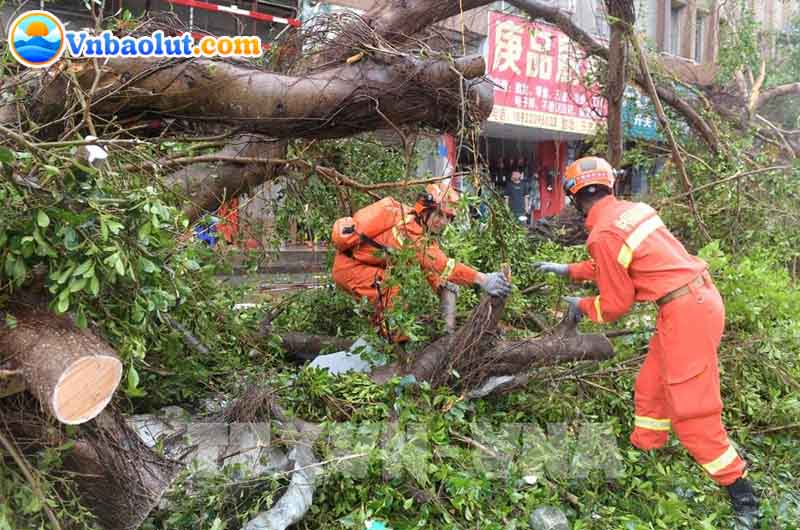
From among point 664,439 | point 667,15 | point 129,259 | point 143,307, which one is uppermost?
point 667,15

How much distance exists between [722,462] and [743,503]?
0.70 feet

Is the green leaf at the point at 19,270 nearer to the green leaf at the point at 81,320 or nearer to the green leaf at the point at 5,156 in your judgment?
the green leaf at the point at 81,320

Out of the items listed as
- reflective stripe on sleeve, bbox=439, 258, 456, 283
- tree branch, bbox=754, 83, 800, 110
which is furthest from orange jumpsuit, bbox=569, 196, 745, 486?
tree branch, bbox=754, 83, 800, 110

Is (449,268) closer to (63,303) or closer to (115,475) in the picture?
(115,475)

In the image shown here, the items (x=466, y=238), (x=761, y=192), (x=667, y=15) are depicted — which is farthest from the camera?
(x=667, y=15)

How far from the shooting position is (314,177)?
4.88 metres

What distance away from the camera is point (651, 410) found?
331 centimetres

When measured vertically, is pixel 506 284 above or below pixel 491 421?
above

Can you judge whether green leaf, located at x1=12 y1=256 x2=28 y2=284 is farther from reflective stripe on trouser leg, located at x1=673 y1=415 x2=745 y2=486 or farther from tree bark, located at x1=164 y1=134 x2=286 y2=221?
reflective stripe on trouser leg, located at x1=673 y1=415 x2=745 y2=486

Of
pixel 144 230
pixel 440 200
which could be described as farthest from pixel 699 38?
pixel 144 230

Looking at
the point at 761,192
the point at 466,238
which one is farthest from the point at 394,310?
the point at 761,192

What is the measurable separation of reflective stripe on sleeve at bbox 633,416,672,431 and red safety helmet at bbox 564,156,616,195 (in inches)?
46.3

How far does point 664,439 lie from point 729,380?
2.60 ft

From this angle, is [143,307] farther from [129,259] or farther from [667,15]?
[667,15]
